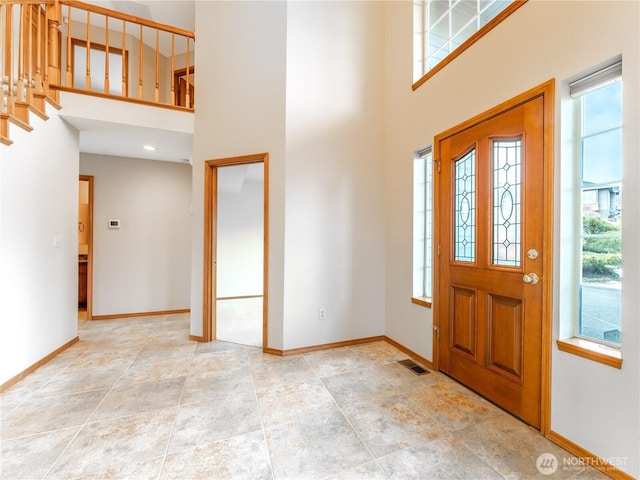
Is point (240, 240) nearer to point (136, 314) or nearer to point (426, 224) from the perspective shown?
point (136, 314)

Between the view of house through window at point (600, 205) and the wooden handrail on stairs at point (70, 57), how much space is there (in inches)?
140

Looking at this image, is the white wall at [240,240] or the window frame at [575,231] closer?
the window frame at [575,231]

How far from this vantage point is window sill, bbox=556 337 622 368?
1369 millimetres

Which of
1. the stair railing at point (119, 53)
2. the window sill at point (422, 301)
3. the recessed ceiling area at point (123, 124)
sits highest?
the stair railing at point (119, 53)

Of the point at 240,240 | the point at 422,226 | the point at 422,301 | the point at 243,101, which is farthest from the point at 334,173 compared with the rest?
the point at 240,240

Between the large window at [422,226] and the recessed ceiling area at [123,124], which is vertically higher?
the recessed ceiling area at [123,124]

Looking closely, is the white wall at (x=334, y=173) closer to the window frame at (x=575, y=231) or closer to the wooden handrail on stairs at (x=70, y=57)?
the wooden handrail on stairs at (x=70, y=57)

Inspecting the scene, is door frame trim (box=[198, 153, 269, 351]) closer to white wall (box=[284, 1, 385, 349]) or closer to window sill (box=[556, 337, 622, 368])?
white wall (box=[284, 1, 385, 349])

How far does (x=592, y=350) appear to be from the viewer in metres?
1.45

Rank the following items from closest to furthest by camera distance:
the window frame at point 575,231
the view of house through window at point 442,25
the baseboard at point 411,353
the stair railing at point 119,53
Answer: the window frame at point 575,231, the view of house through window at point 442,25, the baseboard at point 411,353, the stair railing at point 119,53

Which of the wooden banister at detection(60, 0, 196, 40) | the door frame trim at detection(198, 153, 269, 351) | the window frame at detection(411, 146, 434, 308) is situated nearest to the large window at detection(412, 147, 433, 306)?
the window frame at detection(411, 146, 434, 308)

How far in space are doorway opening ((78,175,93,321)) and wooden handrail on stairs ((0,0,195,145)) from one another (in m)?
1.51

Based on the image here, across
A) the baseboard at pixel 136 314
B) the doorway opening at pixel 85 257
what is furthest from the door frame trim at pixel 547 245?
the doorway opening at pixel 85 257

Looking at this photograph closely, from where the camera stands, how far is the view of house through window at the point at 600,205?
4.77 ft
